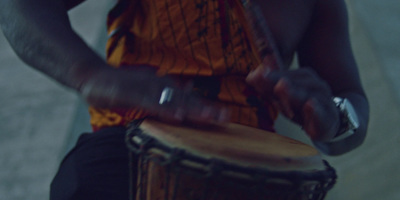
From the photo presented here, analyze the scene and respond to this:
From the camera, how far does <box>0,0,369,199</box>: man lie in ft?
2.28

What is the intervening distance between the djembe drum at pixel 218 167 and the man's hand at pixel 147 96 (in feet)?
0.10

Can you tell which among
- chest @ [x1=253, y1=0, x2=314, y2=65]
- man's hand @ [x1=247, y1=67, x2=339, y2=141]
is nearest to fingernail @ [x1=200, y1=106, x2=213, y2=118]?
man's hand @ [x1=247, y1=67, x2=339, y2=141]

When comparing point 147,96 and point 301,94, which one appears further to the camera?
point 301,94

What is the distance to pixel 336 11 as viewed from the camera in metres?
1.38

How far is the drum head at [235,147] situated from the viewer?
65cm

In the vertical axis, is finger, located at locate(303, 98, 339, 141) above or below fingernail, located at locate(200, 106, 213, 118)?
below

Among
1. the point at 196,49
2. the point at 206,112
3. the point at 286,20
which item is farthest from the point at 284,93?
the point at 286,20

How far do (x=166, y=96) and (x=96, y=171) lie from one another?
0.37 meters

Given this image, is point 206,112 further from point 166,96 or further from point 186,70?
point 186,70

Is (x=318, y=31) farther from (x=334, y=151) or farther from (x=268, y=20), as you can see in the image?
(x=334, y=151)

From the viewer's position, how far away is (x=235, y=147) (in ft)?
2.17

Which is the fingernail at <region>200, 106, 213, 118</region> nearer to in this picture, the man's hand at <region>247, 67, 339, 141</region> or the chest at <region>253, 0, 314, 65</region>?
the man's hand at <region>247, 67, 339, 141</region>

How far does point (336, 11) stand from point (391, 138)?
63cm

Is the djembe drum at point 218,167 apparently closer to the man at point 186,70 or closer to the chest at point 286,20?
the man at point 186,70
